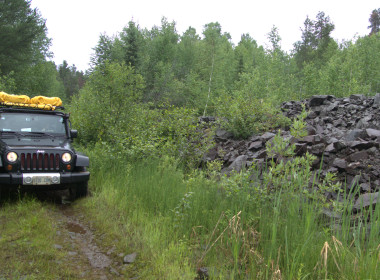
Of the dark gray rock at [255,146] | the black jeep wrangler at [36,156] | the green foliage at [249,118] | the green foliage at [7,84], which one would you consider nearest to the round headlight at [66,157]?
the black jeep wrangler at [36,156]

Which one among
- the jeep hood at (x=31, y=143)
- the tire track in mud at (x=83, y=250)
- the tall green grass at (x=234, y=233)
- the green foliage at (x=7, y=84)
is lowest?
the tire track in mud at (x=83, y=250)

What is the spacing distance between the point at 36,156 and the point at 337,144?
7577 millimetres

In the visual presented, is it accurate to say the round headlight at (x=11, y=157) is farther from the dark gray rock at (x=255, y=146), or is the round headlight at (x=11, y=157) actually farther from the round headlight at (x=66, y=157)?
the dark gray rock at (x=255, y=146)

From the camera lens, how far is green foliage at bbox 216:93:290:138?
1148cm

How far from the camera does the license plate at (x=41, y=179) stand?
17.7 feet

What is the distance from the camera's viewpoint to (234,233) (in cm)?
321

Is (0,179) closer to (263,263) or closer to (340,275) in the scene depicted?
(263,263)

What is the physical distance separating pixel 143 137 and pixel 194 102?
25312 mm

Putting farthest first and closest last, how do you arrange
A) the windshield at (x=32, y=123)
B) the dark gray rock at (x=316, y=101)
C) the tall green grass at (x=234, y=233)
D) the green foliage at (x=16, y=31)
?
the green foliage at (x=16, y=31) < the dark gray rock at (x=316, y=101) < the windshield at (x=32, y=123) < the tall green grass at (x=234, y=233)

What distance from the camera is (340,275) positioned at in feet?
8.95

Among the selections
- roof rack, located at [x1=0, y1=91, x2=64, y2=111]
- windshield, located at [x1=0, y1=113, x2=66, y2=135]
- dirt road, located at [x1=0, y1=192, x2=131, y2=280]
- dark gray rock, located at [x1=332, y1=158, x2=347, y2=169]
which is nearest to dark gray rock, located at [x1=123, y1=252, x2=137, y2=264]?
dirt road, located at [x1=0, y1=192, x2=131, y2=280]

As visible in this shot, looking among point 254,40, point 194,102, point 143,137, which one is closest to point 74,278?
point 143,137

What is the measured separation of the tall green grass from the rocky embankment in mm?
665

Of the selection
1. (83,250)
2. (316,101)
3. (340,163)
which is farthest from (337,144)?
(316,101)
